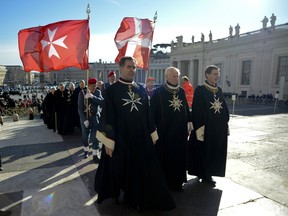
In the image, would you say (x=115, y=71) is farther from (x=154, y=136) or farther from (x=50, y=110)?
(x=154, y=136)

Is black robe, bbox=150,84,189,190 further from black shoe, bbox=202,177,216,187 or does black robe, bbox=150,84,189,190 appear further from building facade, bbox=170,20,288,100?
building facade, bbox=170,20,288,100

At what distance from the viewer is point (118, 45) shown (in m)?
6.86

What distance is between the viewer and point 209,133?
4344 millimetres

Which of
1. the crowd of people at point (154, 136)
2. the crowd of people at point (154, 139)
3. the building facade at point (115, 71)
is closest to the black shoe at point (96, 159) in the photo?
the crowd of people at point (154, 136)

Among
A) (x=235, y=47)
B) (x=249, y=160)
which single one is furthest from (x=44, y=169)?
(x=235, y=47)

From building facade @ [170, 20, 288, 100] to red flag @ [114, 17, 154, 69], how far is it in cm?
2615

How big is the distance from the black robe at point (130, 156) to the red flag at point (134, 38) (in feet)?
11.9

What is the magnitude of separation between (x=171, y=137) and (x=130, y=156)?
1.03 meters

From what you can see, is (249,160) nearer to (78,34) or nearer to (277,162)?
(277,162)

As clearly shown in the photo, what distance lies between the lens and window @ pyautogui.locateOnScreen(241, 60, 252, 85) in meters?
40.1

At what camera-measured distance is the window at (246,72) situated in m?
40.1

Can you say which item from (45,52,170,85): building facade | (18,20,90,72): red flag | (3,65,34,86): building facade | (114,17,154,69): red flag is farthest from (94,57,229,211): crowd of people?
(3,65,34,86): building facade

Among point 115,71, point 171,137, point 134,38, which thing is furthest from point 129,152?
point 115,71

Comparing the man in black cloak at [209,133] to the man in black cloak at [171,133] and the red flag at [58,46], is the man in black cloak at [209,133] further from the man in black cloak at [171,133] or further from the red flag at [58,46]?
the red flag at [58,46]
